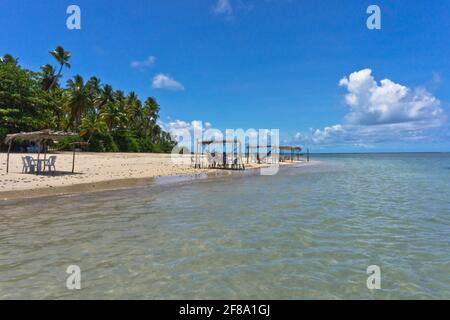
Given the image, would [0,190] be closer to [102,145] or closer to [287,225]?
[287,225]

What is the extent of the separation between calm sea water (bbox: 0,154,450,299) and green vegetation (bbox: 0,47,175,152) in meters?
26.0

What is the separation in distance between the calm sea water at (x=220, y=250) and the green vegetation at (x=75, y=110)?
85.4 feet

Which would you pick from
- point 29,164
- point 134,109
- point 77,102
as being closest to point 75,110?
point 77,102

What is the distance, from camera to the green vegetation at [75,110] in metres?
30.6

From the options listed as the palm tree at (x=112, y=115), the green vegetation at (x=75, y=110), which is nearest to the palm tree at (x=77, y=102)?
the green vegetation at (x=75, y=110)

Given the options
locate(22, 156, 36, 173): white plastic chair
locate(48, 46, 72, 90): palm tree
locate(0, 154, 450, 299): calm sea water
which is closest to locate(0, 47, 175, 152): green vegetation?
locate(48, 46, 72, 90): palm tree

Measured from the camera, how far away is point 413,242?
21.3 feet

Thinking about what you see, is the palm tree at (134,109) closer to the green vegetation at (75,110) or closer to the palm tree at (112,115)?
the green vegetation at (75,110)

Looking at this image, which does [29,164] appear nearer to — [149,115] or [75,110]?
[75,110]

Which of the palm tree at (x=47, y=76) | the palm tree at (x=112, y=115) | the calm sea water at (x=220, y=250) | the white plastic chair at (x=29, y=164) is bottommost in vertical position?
the calm sea water at (x=220, y=250)

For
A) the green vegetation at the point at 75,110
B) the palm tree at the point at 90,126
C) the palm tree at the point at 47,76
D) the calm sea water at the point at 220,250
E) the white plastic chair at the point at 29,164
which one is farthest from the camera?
the palm tree at the point at 47,76
